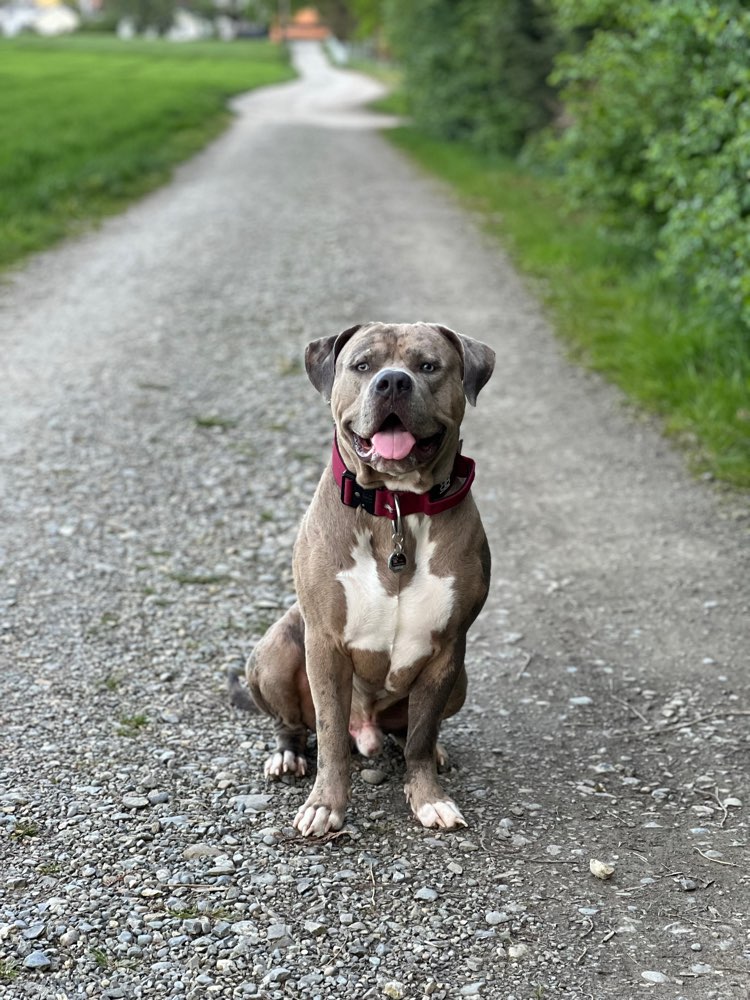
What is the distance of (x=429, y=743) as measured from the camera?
3.87m

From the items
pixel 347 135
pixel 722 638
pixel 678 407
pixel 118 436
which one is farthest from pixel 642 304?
pixel 347 135

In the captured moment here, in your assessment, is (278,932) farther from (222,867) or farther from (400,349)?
(400,349)

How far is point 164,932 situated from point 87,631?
205 cm

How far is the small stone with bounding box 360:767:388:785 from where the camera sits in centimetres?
405

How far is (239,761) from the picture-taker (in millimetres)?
4141

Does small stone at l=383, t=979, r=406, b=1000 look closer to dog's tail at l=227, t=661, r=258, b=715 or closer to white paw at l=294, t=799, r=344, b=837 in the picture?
white paw at l=294, t=799, r=344, b=837

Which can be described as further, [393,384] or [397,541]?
[397,541]

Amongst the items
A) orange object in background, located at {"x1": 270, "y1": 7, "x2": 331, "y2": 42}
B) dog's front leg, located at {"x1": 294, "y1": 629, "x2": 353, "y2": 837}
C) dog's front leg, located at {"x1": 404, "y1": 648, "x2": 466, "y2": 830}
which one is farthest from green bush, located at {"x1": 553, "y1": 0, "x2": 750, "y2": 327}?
orange object in background, located at {"x1": 270, "y1": 7, "x2": 331, "y2": 42}

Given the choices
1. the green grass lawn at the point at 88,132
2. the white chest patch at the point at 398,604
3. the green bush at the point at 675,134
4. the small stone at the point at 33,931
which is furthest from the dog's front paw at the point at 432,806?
the green grass lawn at the point at 88,132

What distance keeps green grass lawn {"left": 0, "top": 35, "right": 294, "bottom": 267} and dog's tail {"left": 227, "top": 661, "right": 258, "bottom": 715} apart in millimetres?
9136

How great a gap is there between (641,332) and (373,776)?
590 centimetres

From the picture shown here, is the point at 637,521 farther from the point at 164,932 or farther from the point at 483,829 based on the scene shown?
the point at 164,932

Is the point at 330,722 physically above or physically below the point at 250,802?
above

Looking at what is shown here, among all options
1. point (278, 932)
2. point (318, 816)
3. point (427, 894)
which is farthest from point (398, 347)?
point (278, 932)
